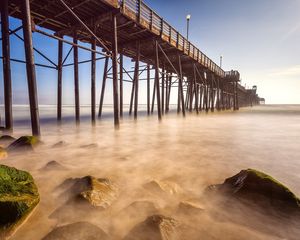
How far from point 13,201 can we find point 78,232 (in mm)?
582

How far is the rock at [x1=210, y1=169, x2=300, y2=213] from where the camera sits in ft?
6.40

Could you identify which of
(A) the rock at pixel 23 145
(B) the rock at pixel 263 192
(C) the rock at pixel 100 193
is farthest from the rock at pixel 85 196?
(A) the rock at pixel 23 145

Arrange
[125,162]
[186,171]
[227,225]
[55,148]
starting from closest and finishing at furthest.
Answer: [227,225]
[186,171]
[125,162]
[55,148]

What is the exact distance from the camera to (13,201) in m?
1.57

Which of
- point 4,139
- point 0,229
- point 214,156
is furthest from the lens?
point 4,139

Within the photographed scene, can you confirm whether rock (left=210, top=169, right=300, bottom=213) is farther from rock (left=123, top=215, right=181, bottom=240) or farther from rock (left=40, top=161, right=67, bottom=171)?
rock (left=40, top=161, right=67, bottom=171)

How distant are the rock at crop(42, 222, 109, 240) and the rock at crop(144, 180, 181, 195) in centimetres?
92

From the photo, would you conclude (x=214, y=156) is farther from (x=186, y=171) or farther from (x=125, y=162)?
(x=125, y=162)

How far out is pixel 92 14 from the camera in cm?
809

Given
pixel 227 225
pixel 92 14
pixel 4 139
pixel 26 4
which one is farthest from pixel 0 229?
pixel 92 14

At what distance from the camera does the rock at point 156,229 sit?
1.59 meters

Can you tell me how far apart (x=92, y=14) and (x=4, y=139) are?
5878 millimetres

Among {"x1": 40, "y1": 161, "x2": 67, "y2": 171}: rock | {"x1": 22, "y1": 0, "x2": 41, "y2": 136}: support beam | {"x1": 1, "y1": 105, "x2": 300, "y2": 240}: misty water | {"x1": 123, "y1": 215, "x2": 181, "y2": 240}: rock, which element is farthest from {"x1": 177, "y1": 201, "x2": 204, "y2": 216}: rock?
{"x1": 22, "y1": 0, "x2": 41, "y2": 136}: support beam

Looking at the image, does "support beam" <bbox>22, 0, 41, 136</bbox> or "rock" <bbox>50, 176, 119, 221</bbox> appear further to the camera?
"support beam" <bbox>22, 0, 41, 136</bbox>
